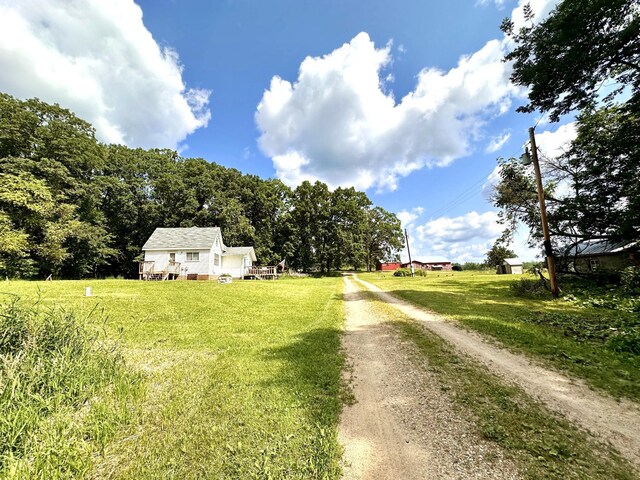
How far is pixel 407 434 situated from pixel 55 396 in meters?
5.04

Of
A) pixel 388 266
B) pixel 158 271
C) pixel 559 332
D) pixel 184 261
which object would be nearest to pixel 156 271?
pixel 158 271

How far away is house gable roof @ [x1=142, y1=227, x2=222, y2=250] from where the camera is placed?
31.2m

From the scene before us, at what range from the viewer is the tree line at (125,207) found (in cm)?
2592

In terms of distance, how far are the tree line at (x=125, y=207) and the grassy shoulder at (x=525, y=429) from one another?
33018 millimetres

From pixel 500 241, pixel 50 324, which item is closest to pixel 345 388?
pixel 50 324

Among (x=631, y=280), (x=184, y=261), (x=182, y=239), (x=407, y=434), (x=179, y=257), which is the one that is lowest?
(x=407, y=434)

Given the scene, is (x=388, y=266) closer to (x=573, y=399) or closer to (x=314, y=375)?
(x=314, y=375)

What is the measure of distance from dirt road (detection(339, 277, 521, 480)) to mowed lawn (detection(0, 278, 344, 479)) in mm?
317

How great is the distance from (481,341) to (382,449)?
5.37 meters

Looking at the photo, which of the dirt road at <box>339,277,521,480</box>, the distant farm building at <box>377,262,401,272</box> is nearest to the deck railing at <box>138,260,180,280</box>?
the dirt road at <box>339,277,521,480</box>

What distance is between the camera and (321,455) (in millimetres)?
3115

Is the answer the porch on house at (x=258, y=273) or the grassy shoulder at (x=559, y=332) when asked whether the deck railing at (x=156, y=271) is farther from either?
the grassy shoulder at (x=559, y=332)

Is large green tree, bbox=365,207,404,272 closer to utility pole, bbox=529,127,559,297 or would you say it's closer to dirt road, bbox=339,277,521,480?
utility pole, bbox=529,127,559,297

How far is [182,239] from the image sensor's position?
32156 millimetres
